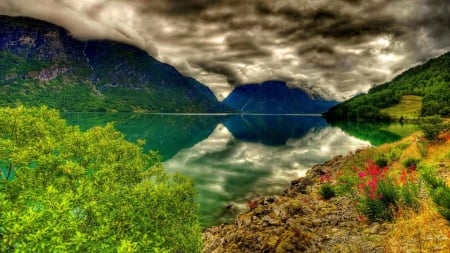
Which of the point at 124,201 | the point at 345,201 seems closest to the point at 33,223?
the point at 124,201

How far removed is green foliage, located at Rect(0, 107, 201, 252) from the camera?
9898 mm

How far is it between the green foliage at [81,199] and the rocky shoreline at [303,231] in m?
5.42

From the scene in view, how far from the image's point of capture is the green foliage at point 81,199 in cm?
990

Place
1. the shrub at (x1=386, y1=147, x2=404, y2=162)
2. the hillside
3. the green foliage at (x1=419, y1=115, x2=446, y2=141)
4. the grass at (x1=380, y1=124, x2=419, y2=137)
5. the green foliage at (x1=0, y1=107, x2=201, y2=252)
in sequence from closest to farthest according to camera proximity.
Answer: the green foliage at (x1=0, y1=107, x2=201, y2=252) → the hillside → the green foliage at (x1=419, y1=115, x2=446, y2=141) → the shrub at (x1=386, y1=147, x2=404, y2=162) → the grass at (x1=380, y1=124, x2=419, y2=137)

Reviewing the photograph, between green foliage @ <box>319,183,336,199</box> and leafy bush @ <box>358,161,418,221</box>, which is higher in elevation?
leafy bush @ <box>358,161,418,221</box>

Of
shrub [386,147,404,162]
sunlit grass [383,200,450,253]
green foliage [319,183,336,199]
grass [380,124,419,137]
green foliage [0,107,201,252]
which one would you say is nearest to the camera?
green foliage [0,107,201,252]

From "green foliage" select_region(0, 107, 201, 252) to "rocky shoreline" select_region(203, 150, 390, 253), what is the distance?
17.8 ft

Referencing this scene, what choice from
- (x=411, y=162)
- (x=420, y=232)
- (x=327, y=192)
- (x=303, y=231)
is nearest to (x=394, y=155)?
(x=411, y=162)

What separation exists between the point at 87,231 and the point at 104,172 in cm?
571

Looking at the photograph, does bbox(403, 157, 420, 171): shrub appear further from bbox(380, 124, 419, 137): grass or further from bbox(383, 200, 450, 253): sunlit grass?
bbox(380, 124, 419, 137): grass

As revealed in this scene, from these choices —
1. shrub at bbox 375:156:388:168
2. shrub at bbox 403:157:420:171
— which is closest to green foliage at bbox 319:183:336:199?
shrub at bbox 403:157:420:171

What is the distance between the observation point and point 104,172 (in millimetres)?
17734

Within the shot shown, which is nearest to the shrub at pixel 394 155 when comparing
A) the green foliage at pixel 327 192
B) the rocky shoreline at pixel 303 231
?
the green foliage at pixel 327 192

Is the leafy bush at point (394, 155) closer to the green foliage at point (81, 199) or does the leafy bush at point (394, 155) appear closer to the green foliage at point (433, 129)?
the green foliage at point (433, 129)
